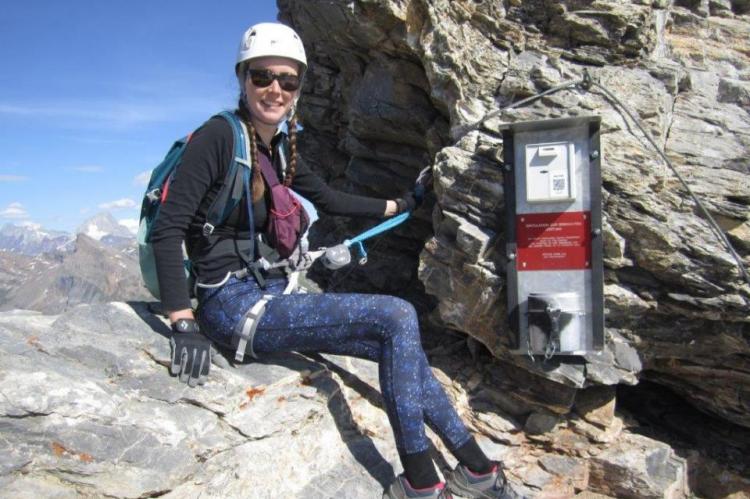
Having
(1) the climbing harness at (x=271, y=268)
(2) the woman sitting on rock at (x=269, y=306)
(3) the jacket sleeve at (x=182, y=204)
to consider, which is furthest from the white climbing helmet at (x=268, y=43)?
(1) the climbing harness at (x=271, y=268)

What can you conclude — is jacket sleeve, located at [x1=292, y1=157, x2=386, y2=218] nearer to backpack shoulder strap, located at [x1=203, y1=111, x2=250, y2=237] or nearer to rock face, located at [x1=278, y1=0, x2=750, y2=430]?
rock face, located at [x1=278, y1=0, x2=750, y2=430]

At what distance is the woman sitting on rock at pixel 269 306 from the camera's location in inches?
228

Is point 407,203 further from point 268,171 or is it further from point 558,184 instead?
point 268,171

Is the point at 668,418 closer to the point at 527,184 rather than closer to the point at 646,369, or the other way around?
the point at 646,369

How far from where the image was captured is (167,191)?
5.86 meters

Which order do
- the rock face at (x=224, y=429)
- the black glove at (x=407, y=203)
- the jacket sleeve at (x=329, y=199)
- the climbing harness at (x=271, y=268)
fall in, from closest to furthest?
the rock face at (x=224, y=429), the climbing harness at (x=271, y=268), the jacket sleeve at (x=329, y=199), the black glove at (x=407, y=203)

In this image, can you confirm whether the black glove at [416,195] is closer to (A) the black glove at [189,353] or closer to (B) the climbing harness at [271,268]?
(B) the climbing harness at [271,268]

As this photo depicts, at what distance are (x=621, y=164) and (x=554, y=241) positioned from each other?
140cm

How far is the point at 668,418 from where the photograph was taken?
8.82 m

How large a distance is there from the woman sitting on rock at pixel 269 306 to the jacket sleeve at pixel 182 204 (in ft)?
0.04

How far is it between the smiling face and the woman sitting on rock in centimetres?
1

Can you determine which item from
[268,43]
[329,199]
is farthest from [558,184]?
[268,43]

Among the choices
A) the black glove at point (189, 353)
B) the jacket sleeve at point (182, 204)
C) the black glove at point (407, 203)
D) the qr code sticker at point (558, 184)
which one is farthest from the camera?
the black glove at point (407, 203)

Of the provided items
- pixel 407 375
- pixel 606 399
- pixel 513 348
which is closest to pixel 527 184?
pixel 513 348
